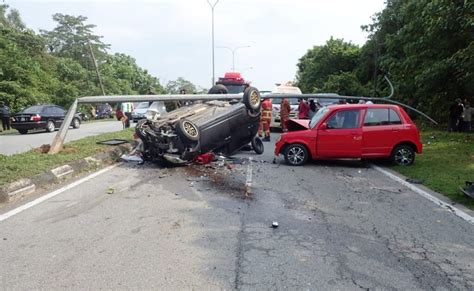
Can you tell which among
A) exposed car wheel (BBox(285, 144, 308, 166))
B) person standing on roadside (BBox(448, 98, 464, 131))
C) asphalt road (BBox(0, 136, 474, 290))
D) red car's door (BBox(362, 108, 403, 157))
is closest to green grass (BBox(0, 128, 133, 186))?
asphalt road (BBox(0, 136, 474, 290))

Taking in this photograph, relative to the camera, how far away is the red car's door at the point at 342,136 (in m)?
10.4

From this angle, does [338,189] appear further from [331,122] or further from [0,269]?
[0,269]

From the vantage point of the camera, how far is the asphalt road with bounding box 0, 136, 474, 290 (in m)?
3.93

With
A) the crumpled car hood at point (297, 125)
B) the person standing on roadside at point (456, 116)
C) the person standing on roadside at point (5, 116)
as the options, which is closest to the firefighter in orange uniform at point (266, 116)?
the crumpled car hood at point (297, 125)

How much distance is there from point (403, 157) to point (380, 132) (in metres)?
0.94

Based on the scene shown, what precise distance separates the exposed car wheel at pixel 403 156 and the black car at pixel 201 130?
142 inches

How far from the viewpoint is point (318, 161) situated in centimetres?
1142

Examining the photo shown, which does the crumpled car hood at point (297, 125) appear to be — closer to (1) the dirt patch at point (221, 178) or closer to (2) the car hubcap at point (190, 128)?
(1) the dirt patch at point (221, 178)

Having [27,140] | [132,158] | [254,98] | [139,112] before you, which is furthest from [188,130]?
[139,112]

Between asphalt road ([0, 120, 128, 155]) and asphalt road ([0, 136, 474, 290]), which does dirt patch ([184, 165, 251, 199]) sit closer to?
asphalt road ([0, 136, 474, 290])

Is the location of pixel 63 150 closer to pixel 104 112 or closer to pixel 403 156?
pixel 403 156

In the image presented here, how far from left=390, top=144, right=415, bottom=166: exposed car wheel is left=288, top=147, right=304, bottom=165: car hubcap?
87.3 inches

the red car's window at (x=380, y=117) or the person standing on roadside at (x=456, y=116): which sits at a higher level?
the red car's window at (x=380, y=117)

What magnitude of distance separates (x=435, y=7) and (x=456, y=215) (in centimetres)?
1214
